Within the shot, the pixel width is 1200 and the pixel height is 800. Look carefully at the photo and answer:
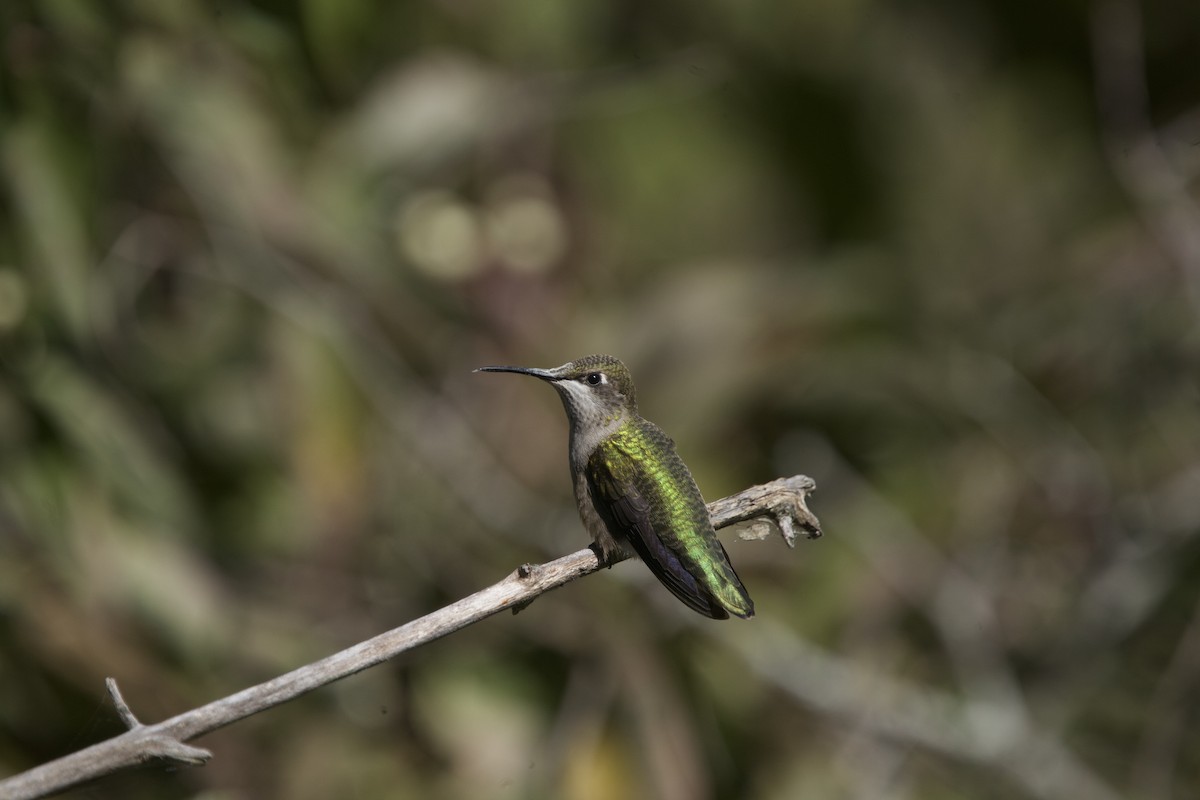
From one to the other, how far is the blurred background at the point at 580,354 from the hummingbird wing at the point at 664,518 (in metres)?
1.88

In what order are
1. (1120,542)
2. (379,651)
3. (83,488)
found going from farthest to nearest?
1. (1120,542)
2. (83,488)
3. (379,651)

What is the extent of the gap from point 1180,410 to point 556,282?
290 cm

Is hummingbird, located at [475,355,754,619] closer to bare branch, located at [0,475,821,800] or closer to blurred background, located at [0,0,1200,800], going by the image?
bare branch, located at [0,475,821,800]

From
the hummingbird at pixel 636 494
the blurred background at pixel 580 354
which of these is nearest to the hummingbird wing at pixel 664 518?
the hummingbird at pixel 636 494

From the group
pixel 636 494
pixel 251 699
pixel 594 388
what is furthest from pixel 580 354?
pixel 251 699

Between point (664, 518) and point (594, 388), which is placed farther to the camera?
point (594, 388)

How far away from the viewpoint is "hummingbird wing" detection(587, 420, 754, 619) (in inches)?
64.9

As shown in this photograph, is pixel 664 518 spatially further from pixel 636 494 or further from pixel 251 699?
pixel 251 699

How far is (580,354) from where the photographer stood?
185 inches

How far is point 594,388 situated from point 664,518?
0.36m

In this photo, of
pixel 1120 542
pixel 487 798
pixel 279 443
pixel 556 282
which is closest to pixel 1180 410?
pixel 1120 542

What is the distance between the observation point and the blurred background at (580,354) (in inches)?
150

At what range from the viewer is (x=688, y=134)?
18.6 feet

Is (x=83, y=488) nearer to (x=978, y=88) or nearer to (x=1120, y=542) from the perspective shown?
(x=1120, y=542)
